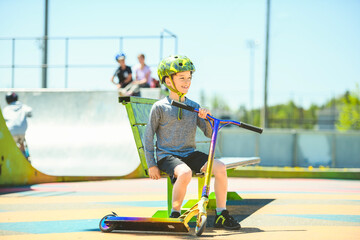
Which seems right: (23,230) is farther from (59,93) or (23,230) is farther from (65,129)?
(59,93)

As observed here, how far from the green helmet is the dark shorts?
771 mm

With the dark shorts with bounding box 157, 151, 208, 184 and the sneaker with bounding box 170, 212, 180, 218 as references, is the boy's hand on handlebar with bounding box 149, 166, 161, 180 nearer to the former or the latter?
the dark shorts with bounding box 157, 151, 208, 184

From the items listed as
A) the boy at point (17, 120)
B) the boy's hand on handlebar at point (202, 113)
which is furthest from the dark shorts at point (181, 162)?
the boy at point (17, 120)

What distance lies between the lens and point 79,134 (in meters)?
11.2

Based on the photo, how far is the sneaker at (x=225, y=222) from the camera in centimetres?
469

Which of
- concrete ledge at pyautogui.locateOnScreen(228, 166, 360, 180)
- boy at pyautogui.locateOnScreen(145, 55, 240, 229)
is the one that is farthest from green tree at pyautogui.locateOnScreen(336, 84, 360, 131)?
boy at pyautogui.locateOnScreen(145, 55, 240, 229)

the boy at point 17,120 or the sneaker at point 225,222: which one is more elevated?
the boy at point 17,120

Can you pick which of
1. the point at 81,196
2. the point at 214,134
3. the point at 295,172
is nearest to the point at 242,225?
the point at 214,134

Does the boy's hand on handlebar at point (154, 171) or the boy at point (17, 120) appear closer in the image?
the boy's hand on handlebar at point (154, 171)

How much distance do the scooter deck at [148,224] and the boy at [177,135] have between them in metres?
0.48

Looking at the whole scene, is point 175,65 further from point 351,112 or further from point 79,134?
point 351,112

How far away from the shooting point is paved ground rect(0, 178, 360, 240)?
15.0 ft

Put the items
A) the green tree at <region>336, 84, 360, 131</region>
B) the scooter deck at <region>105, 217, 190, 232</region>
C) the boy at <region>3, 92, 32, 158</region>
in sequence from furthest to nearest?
the green tree at <region>336, 84, 360, 131</region>
the boy at <region>3, 92, 32, 158</region>
the scooter deck at <region>105, 217, 190, 232</region>

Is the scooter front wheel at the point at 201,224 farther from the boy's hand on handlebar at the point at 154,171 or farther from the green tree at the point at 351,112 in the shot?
the green tree at the point at 351,112
